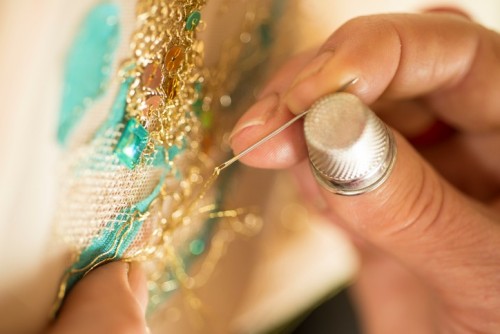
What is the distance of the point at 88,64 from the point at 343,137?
15 cm

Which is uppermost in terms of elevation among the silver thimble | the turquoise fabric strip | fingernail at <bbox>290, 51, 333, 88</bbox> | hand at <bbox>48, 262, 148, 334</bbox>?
fingernail at <bbox>290, 51, 333, 88</bbox>

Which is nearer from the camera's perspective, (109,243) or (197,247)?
(109,243)

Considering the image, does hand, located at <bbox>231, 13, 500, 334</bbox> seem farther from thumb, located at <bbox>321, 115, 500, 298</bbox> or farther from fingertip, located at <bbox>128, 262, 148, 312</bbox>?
fingertip, located at <bbox>128, 262, 148, 312</bbox>

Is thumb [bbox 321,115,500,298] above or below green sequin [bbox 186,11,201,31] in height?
below

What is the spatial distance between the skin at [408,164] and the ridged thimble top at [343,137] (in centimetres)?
2

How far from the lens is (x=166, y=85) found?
1.08 ft

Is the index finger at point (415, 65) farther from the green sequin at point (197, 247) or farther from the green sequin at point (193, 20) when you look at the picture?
the green sequin at point (197, 247)

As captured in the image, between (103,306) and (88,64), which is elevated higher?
(88,64)

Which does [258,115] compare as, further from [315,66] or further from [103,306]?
[103,306]

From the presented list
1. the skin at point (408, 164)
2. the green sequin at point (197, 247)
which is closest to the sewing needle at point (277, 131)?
the skin at point (408, 164)

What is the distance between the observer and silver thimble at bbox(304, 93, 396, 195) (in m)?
0.30

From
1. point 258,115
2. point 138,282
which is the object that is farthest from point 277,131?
point 138,282

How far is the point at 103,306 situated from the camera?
1.04 feet

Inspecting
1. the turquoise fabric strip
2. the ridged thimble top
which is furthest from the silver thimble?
the turquoise fabric strip
